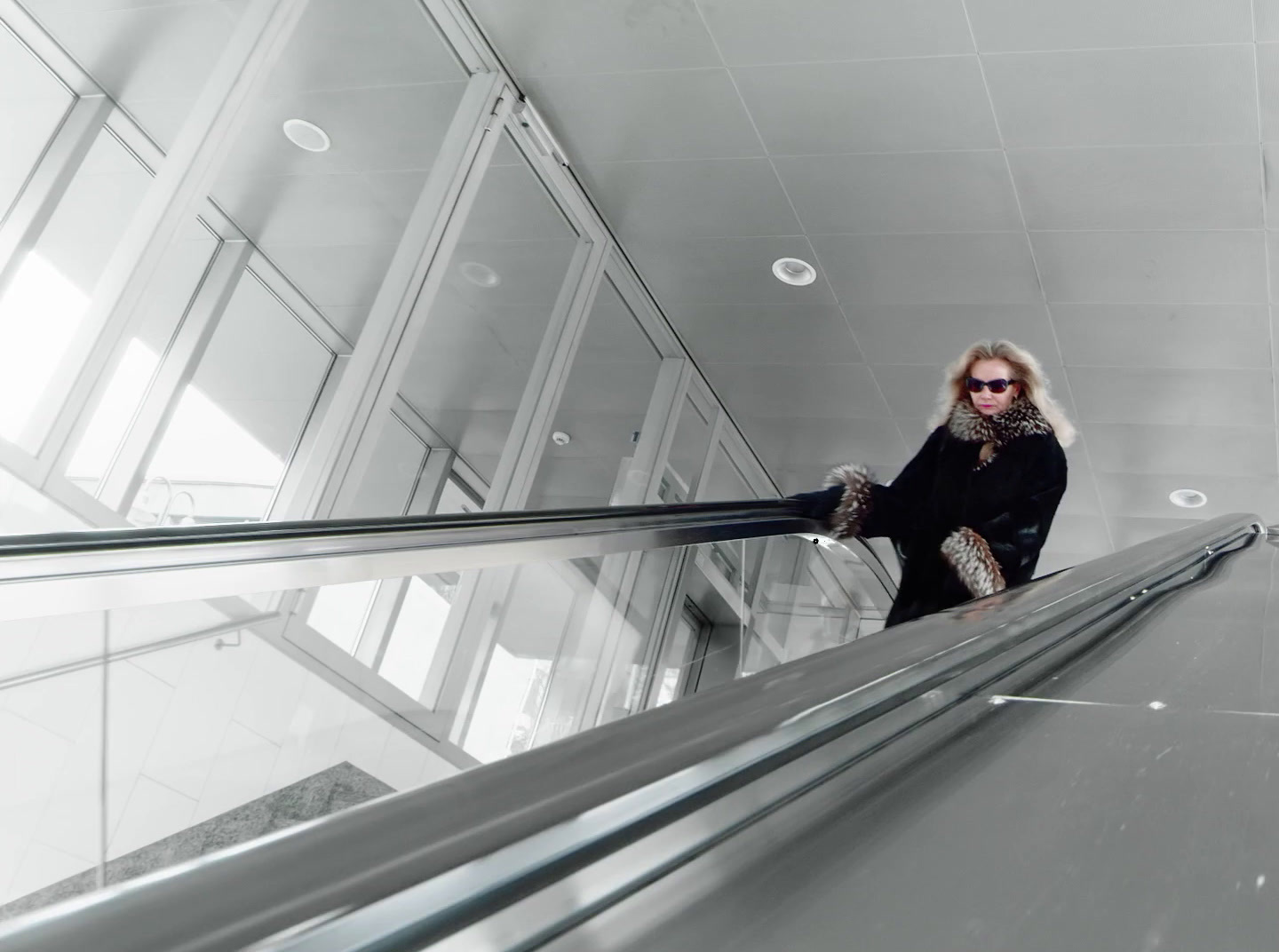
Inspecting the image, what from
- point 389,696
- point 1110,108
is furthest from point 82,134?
point 1110,108

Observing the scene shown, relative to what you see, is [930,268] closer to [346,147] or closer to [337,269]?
[346,147]

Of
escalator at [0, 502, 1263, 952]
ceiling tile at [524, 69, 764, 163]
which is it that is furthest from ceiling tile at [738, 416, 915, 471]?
escalator at [0, 502, 1263, 952]

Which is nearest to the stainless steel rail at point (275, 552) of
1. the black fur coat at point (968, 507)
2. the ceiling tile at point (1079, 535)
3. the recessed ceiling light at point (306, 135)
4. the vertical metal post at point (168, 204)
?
the black fur coat at point (968, 507)

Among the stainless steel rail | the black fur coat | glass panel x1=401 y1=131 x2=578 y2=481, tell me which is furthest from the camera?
glass panel x1=401 y1=131 x2=578 y2=481

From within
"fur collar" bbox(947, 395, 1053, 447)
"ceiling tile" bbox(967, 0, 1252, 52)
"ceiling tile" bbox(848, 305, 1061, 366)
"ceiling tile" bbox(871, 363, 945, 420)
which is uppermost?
"ceiling tile" bbox(871, 363, 945, 420)

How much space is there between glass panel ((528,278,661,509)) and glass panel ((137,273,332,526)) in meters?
2.03

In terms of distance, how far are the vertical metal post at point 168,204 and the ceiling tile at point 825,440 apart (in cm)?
587

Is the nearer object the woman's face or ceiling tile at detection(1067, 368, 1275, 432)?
the woman's face

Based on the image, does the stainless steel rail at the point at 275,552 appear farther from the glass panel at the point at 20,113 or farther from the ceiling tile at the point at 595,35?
the ceiling tile at the point at 595,35

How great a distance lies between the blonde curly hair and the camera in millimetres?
4773

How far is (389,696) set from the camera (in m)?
2.94

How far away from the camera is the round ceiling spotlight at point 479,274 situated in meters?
6.57

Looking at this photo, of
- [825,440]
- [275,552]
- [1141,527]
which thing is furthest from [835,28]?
[1141,527]

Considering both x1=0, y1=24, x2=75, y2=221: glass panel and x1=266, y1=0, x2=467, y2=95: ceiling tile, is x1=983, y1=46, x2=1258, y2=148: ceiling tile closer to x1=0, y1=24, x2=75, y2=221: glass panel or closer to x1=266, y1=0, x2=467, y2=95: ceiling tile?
x1=266, y1=0, x2=467, y2=95: ceiling tile
